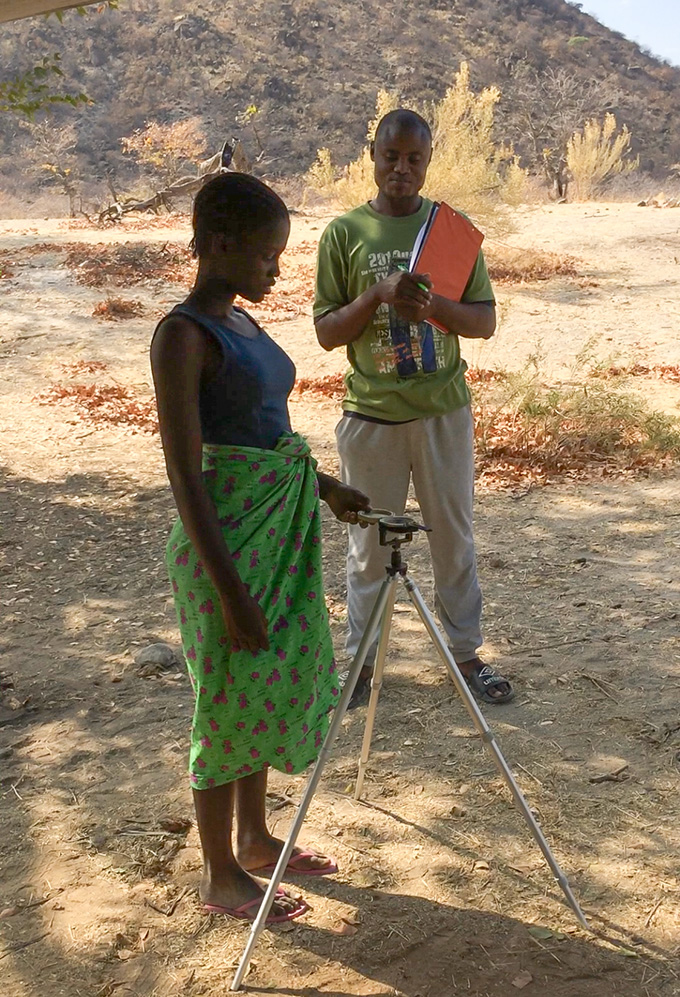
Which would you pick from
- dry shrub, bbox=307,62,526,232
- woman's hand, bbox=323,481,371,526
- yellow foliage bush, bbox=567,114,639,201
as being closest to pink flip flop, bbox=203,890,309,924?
woman's hand, bbox=323,481,371,526

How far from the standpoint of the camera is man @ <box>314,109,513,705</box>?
288 centimetres

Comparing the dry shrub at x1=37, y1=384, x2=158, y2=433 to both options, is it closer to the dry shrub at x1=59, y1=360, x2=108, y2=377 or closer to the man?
the dry shrub at x1=59, y1=360, x2=108, y2=377

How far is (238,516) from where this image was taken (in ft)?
6.79

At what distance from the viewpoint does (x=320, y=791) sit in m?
2.91

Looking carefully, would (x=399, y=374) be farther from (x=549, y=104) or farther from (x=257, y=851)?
(x=549, y=104)

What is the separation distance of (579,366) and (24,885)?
624 centimetres

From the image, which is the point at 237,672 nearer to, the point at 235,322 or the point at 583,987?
the point at 235,322

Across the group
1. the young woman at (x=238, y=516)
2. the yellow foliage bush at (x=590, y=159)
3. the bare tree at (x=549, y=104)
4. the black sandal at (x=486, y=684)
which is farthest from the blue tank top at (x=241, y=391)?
the bare tree at (x=549, y=104)

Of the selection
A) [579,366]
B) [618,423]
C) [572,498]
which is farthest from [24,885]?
[579,366]

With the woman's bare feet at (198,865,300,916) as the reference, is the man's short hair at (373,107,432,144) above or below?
above

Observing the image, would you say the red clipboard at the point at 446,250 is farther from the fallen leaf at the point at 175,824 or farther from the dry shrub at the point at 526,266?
the dry shrub at the point at 526,266

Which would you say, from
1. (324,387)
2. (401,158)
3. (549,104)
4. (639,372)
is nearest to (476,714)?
(401,158)

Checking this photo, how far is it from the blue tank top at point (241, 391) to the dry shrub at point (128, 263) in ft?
34.0

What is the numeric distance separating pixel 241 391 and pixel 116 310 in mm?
→ 9094
